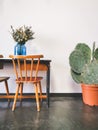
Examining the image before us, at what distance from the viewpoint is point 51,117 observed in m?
2.76

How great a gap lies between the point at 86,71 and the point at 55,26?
1.11 metres

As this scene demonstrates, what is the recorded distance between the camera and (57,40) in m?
3.94

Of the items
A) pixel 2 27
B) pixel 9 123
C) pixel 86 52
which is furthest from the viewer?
pixel 2 27

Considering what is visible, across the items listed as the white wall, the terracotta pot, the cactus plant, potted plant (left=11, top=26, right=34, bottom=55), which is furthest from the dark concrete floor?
potted plant (left=11, top=26, right=34, bottom=55)

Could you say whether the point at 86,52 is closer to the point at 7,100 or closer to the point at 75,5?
the point at 75,5

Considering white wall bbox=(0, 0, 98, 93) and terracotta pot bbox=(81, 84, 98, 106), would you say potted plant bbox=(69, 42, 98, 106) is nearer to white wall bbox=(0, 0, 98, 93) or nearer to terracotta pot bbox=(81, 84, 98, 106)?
terracotta pot bbox=(81, 84, 98, 106)

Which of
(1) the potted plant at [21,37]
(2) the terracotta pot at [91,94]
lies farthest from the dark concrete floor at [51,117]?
(1) the potted plant at [21,37]

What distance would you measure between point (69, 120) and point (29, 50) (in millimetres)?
1727

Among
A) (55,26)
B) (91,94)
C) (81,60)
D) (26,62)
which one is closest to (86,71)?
(81,60)

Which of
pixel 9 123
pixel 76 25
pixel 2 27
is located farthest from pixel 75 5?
pixel 9 123

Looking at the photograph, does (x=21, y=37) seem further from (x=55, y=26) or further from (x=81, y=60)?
(x=81, y=60)

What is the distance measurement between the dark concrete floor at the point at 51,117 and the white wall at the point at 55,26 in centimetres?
67

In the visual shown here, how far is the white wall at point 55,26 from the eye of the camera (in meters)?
3.86

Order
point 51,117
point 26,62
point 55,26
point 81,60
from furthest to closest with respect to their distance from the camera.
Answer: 1. point 55,26
2. point 81,60
3. point 26,62
4. point 51,117
